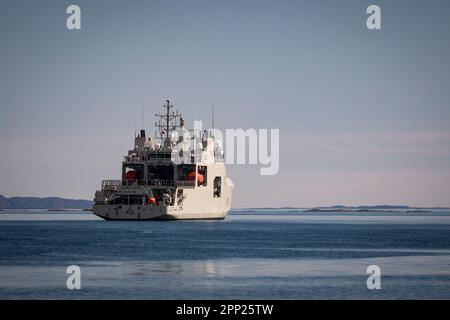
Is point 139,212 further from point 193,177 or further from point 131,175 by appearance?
point 193,177

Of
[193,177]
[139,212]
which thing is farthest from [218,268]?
[193,177]

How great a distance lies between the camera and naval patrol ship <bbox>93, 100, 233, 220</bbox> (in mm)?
120188

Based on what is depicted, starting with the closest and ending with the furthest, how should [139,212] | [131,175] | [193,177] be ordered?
[139,212], [193,177], [131,175]

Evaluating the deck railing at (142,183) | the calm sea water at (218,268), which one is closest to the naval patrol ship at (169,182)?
the deck railing at (142,183)

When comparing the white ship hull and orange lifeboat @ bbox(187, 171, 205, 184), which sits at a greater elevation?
orange lifeboat @ bbox(187, 171, 205, 184)

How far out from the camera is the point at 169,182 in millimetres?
125125

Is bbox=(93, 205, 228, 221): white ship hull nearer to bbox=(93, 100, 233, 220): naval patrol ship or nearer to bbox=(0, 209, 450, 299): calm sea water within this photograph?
bbox=(93, 100, 233, 220): naval patrol ship

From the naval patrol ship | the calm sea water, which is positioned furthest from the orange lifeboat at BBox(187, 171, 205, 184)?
the calm sea water

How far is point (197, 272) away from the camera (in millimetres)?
54812

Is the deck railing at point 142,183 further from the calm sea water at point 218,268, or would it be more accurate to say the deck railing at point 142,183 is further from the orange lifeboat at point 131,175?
the calm sea water at point 218,268

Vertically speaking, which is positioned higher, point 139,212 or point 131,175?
point 131,175
